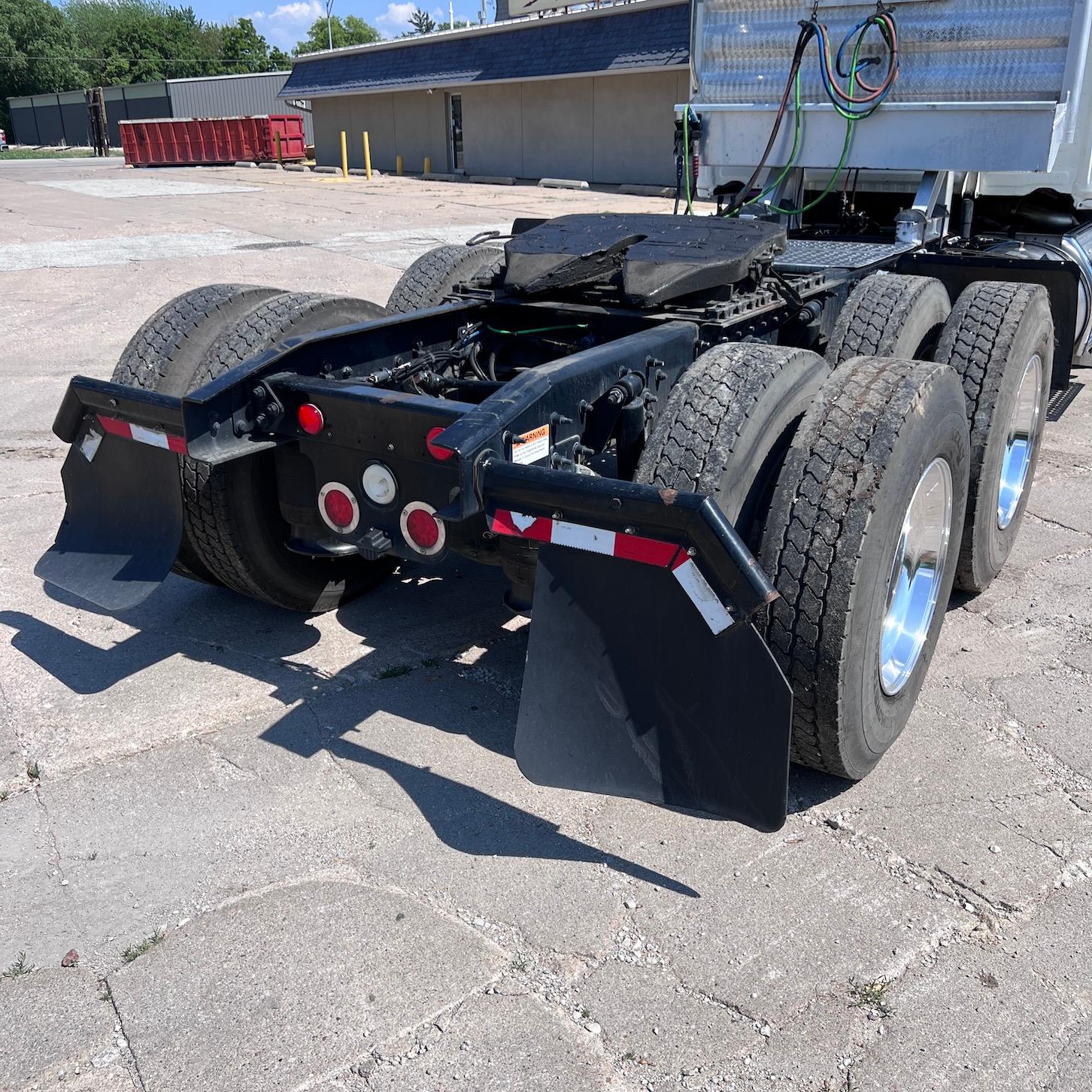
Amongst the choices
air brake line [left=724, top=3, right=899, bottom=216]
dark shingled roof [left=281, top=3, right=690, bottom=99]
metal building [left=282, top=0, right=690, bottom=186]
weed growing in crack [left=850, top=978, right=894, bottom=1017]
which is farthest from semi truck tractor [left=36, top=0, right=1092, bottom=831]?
metal building [left=282, top=0, right=690, bottom=186]

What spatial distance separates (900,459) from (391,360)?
1.86 meters

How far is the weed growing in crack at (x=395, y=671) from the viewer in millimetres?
3782

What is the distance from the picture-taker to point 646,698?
2.68 metres

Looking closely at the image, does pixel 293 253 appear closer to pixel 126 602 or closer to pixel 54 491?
pixel 54 491

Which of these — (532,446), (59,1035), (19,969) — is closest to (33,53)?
(532,446)

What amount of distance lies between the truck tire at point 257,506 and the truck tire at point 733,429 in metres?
1.46

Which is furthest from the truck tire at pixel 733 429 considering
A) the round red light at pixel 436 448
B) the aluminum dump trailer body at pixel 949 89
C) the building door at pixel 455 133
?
the building door at pixel 455 133

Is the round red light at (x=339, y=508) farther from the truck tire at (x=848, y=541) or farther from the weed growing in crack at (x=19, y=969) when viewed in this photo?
the weed growing in crack at (x=19, y=969)

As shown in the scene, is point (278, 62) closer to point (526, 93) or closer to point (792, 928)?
point (526, 93)

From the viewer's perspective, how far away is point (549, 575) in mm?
2666

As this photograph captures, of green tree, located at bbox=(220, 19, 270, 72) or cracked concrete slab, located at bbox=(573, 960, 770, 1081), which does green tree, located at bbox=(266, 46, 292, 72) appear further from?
cracked concrete slab, located at bbox=(573, 960, 770, 1081)

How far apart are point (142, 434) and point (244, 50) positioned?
9499 cm

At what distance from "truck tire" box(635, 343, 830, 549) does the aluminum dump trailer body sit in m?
3.78

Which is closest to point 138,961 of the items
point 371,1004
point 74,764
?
point 371,1004
